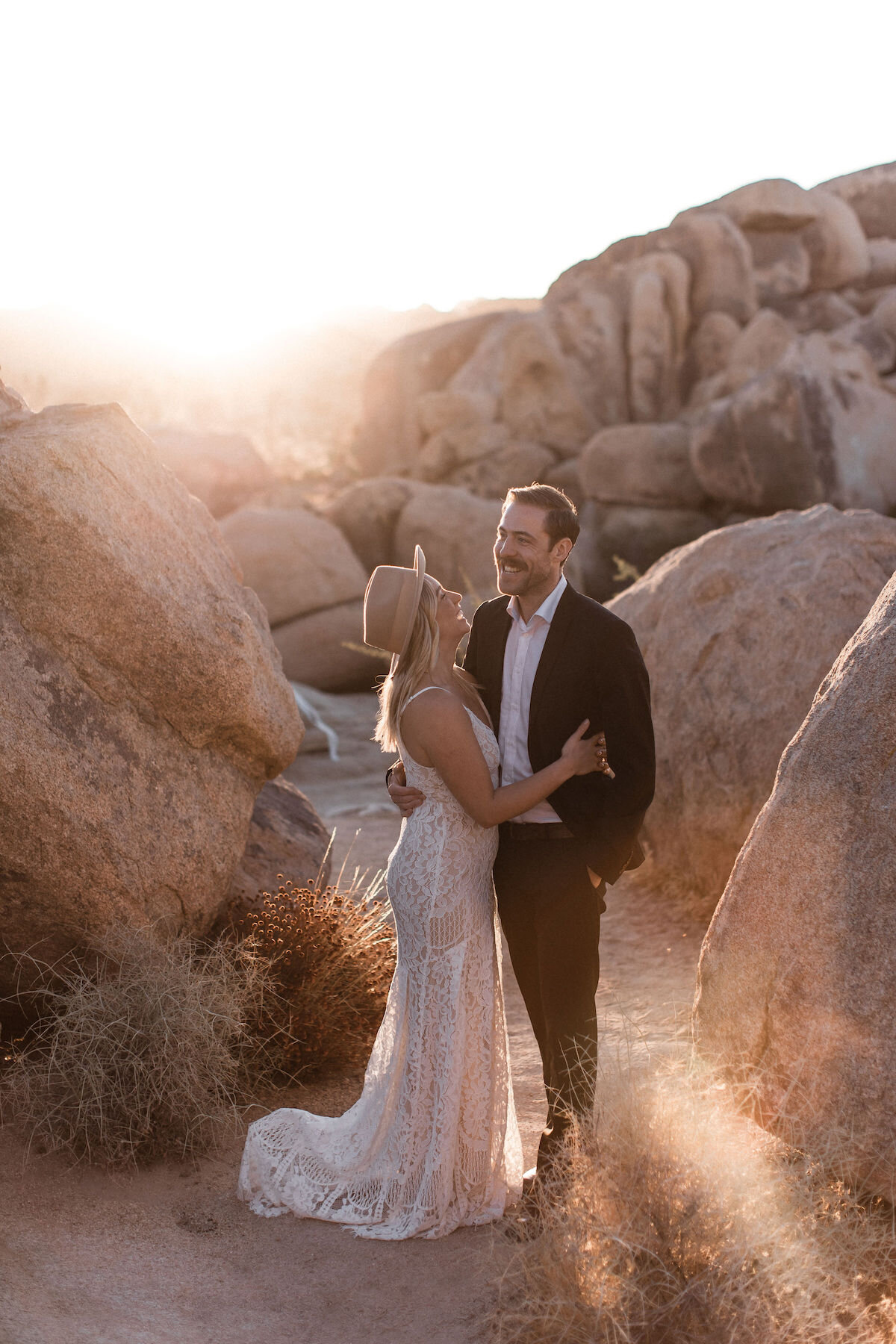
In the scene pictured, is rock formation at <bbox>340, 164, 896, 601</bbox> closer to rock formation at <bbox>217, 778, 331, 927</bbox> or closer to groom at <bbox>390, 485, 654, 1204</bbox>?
rock formation at <bbox>217, 778, 331, 927</bbox>

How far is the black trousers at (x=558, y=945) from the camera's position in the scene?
3488 millimetres

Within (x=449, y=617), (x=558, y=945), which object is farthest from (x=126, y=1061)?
(x=449, y=617)

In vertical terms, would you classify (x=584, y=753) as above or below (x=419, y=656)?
below

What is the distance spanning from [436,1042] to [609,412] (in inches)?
821

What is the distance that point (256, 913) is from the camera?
16.0ft

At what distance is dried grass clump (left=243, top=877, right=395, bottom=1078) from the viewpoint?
4.61 meters

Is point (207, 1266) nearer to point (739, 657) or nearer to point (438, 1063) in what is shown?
point (438, 1063)

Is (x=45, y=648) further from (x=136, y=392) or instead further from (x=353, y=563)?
(x=136, y=392)

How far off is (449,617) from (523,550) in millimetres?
306

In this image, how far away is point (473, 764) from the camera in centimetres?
334

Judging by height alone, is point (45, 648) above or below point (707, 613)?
above

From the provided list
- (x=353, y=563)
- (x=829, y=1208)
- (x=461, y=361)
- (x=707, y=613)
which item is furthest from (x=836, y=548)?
(x=461, y=361)

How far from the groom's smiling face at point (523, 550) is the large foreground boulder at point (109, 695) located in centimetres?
155

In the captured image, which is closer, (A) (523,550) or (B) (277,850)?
(A) (523,550)
